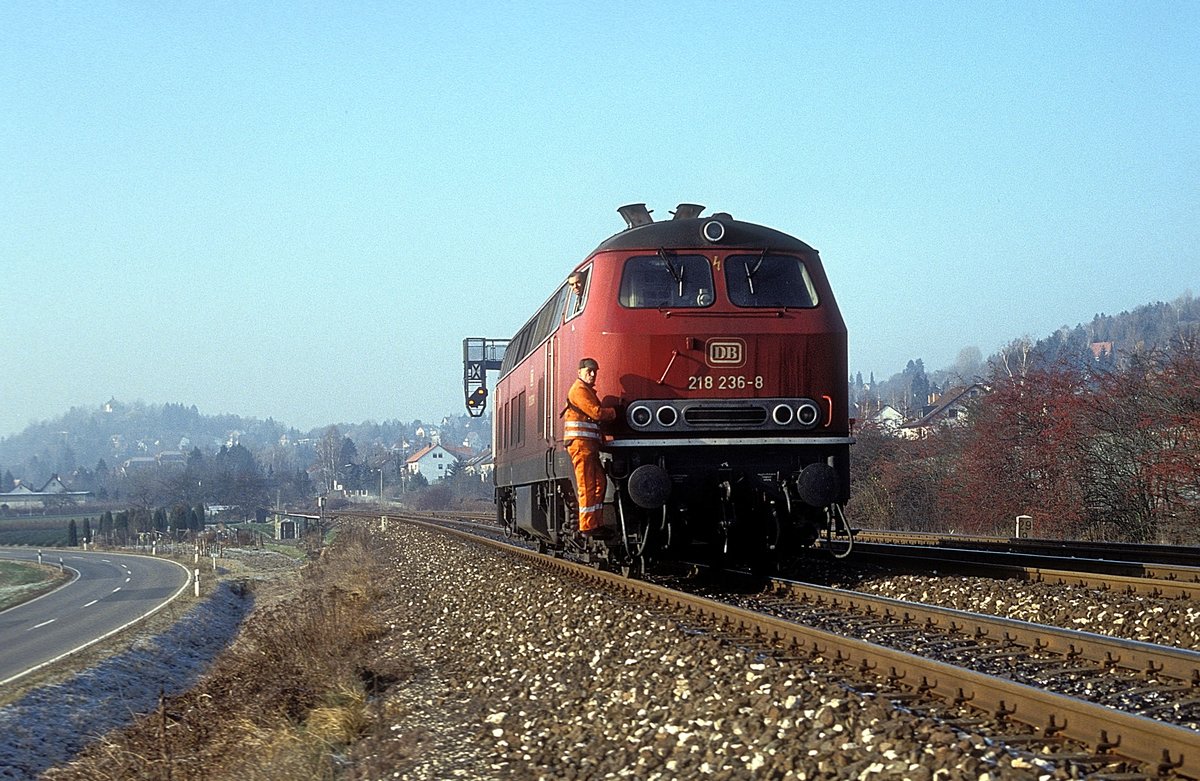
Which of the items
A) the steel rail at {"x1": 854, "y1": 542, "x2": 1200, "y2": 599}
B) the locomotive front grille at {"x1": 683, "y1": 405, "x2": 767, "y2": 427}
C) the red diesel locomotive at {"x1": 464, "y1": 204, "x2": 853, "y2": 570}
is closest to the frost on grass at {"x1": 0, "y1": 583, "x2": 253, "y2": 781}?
the red diesel locomotive at {"x1": 464, "y1": 204, "x2": 853, "y2": 570}

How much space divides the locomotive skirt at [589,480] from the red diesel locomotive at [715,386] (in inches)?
4.3

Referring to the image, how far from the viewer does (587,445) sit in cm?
1093

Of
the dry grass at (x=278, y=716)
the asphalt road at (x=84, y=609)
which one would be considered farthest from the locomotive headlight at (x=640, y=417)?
the asphalt road at (x=84, y=609)

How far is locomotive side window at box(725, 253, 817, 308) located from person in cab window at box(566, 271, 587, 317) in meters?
1.56

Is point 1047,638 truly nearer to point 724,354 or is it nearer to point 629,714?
point 629,714

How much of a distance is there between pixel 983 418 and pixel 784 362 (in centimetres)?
2401

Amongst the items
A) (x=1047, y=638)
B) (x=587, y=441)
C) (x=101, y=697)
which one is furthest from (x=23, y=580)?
(x=1047, y=638)

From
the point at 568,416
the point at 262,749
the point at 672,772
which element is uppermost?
the point at 568,416

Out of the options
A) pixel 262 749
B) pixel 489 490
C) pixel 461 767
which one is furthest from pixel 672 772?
pixel 489 490

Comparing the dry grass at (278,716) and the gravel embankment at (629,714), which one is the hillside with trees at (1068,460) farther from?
the gravel embankment at (629,714)

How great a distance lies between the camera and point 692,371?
11211 millimetres

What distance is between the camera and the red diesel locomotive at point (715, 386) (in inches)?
436

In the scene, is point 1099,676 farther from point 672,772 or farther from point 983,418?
point 983,418

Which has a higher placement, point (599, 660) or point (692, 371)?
point (692, 371)
